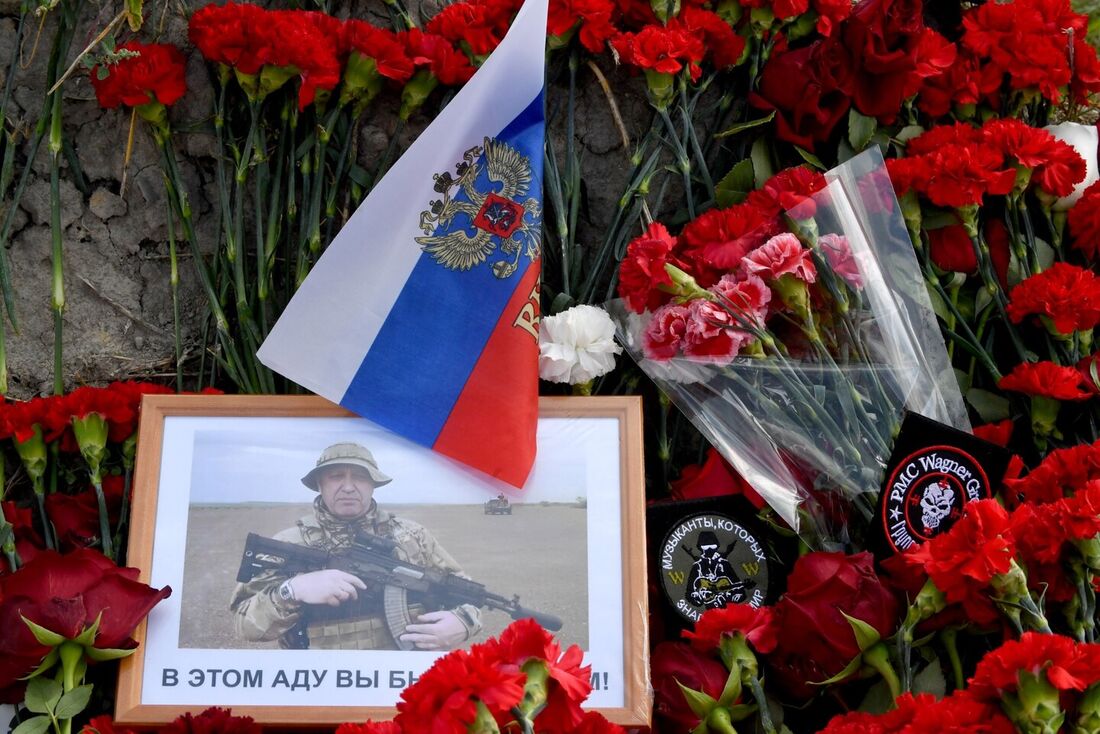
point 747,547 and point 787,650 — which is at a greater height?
point 747,547

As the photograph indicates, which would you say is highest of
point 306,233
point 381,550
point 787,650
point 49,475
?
point 306,233

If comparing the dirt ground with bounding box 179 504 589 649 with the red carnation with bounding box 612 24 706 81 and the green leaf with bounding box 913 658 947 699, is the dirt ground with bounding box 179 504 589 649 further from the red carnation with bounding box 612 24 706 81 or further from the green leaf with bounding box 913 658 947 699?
the red carnation with bounding box 612 24 706 81

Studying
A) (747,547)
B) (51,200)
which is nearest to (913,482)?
(747,547)

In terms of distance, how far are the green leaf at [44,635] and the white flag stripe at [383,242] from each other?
347 mm

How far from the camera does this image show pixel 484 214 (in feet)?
4.27

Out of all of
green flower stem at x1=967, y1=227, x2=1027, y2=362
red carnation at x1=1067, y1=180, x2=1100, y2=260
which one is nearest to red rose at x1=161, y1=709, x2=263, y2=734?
green flower stem at x1=967, y1=227, x2=1027, y2=362

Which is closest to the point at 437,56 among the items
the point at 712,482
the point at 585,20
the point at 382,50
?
the point at 382,50

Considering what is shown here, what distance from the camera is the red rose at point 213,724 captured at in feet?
3.52

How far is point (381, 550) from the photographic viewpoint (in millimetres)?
1221

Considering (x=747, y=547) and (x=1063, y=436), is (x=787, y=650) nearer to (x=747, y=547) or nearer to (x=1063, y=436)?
(x=747, y=547)

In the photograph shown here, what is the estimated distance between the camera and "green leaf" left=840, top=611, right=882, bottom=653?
107cm

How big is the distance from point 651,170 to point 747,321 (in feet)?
0.98

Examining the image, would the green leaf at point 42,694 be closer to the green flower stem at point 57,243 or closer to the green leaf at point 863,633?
the green flower stem at point 57,243

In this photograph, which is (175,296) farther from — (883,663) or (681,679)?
(883,663)
